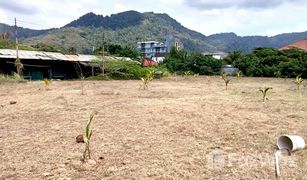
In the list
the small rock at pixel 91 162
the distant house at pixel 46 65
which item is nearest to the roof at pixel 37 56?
the distant house at pixel 46 65

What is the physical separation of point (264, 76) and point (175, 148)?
102 feet

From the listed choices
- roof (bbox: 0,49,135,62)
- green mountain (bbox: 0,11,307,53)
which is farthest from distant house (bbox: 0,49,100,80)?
green mountain (bbox: 0,11,307,53)

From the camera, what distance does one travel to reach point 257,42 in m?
154

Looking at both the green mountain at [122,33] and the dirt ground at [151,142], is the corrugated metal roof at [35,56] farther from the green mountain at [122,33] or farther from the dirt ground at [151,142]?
the green mountain at [122,33]

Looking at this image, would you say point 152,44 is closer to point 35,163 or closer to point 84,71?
point 84,71

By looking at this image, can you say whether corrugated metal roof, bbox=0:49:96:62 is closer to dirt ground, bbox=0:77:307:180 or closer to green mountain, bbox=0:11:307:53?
dirt ground, bbox=0:77:307:180

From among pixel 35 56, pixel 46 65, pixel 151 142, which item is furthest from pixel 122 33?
pixel 151 142

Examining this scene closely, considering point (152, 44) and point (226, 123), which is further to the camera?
point (152, 44)

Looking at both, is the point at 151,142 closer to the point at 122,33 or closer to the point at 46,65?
the point at 46,65

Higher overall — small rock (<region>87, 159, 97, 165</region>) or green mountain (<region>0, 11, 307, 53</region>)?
green mountain (<region>0, 11, 307, 53</region>)

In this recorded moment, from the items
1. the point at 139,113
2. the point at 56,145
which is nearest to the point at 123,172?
the point at 56,145

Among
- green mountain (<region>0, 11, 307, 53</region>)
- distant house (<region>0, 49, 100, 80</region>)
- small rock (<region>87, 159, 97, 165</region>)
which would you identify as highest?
green mountain (<region>0, 11, 307, 53</region>)

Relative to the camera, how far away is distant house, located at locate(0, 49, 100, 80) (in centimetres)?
2502

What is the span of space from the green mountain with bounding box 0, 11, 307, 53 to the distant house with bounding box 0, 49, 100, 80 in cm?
3984
